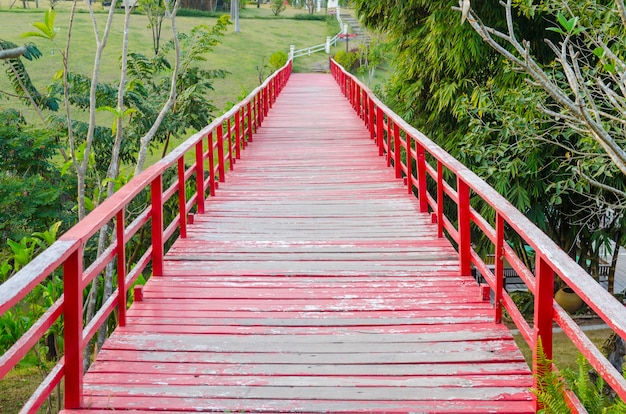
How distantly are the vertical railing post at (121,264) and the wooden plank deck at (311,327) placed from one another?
0.32ft

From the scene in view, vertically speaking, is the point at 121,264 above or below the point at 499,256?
below

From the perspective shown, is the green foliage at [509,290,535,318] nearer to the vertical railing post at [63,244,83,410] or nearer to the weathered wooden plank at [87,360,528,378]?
the weathered wooden plank at [87,360,528,378]

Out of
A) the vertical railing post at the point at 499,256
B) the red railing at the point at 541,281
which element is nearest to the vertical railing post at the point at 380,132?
the red railing at the point at 541,281

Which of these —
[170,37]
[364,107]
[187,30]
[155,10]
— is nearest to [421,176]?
[364,107]

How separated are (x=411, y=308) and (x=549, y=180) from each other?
7.04m

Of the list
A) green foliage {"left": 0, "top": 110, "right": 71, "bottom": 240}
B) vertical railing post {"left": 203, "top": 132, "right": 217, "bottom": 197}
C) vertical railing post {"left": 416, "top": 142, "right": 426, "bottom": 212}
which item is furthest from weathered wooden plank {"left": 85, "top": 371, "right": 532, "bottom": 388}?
green foliage {"left": 0, "top": 110, "right": 71, "bottom": 240}

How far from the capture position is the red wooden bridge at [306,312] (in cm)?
328

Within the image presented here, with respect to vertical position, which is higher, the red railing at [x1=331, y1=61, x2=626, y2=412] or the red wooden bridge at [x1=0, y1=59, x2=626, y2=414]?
the red railing at [x1=331, y1=61, x2=626, y2=412]

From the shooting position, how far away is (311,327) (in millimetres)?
4422

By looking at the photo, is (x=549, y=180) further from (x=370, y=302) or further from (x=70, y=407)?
(x=70, y=407)

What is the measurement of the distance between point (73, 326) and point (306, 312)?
1691 mm

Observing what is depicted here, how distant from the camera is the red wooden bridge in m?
3.28

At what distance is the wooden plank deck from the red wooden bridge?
12mm

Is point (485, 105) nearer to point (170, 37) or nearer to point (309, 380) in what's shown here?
point (309, 380)
